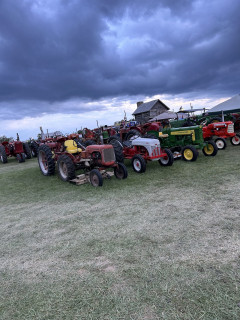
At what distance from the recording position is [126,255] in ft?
8.59

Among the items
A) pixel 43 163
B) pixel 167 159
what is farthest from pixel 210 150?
pixel 43 163

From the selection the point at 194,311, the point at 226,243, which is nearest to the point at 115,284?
the point at 194,311

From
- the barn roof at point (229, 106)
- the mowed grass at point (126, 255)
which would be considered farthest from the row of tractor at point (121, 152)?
the barn roof at point (229, 106)

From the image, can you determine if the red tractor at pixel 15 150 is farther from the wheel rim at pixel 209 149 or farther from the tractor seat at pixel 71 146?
the wheel rim at pixel 209 149

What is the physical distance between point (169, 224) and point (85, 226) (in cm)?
137

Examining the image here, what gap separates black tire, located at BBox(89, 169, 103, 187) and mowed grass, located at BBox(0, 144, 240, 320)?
67cm

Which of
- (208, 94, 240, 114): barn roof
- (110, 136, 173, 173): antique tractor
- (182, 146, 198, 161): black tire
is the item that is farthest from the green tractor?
(208, 94, 240, 114): barn roof

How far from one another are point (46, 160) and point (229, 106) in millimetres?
11868

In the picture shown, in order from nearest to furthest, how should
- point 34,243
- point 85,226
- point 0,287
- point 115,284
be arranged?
point 115,284 → point 0,287 → point 34,243 → point 85,226

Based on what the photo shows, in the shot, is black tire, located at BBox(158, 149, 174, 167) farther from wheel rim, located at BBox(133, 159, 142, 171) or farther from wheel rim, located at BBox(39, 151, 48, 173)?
wheel rim, located at BBox(39, 151, 48, 173)

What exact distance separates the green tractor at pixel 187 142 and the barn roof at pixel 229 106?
6.32m

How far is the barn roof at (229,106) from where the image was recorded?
519 inches

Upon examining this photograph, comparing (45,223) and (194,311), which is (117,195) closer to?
(45,223)

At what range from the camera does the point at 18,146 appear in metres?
13.0
